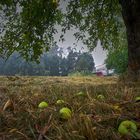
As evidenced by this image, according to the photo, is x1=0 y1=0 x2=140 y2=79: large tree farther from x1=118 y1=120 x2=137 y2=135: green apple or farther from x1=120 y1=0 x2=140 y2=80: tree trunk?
x1=118 y1=120 x2=137 y2=135: green apple

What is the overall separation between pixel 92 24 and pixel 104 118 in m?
12.3

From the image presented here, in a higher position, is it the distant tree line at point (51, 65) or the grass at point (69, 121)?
the distant tree line at point (51, 65)

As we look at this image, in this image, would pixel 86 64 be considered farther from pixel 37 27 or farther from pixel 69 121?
pixel 69 121

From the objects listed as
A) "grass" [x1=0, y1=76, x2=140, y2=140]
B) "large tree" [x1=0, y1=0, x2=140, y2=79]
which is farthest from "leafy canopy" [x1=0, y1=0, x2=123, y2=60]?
"grass" [x1=0, y1=76, x2=140, y2=140]

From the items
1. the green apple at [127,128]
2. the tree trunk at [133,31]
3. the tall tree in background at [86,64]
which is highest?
the tall tree in background at [86,64]

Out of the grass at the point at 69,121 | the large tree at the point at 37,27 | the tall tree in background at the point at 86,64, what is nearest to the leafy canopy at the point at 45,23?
the large tree at the point at 37,27

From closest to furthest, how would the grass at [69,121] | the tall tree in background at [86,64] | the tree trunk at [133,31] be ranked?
1. the grass at [69,121]
2. the tree trunk at [133,31]
3. the tall tree in background at [86,64]

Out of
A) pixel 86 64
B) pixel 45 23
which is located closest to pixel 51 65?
pixel 86 64

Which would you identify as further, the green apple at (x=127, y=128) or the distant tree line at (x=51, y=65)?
the distant tree line at (x=51, y=65)

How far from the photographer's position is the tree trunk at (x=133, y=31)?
10466mm

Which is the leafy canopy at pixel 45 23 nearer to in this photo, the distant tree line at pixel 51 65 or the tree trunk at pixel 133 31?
the tree trunk at pixel 133 31

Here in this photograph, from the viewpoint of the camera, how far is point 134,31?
10.7m

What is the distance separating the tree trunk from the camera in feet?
34.3

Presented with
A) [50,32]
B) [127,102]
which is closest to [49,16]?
[50,32]
